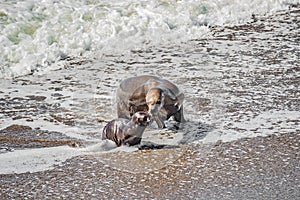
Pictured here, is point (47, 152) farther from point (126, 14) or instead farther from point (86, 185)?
point (126, 14)

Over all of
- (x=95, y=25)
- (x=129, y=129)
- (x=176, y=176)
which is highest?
(x=95, y=25)

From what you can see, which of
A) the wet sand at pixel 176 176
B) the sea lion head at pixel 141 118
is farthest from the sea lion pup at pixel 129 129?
the wet sand at pixel 176 176

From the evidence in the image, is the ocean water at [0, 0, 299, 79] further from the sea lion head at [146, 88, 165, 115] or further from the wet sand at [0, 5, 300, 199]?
the sea lion head at [146, 88, 165, 115]

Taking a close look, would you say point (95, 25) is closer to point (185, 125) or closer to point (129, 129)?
point (185, 125)

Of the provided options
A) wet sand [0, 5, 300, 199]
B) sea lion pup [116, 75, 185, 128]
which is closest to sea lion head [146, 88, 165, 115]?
sea lion pup [116, 75, 185, 128]

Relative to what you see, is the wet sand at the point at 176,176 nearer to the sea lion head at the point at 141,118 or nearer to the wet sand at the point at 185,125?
the wet sand at the point at 185,125

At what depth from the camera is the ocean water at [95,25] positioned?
19.3 ft

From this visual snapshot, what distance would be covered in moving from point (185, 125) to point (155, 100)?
0.46 meters

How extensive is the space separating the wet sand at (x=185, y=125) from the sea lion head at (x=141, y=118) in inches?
6.7

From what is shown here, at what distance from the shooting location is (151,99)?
3582mm

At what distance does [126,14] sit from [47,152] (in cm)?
365

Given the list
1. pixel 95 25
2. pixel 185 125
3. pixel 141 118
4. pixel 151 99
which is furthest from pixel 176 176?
pixel 95 25

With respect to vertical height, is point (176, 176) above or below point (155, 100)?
below

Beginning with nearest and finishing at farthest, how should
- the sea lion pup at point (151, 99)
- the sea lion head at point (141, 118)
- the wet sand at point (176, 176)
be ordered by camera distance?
the wet sand at point (176, 176) → the sea lion head at point (141, 118) → the sea lion pup at point (151, 99)
